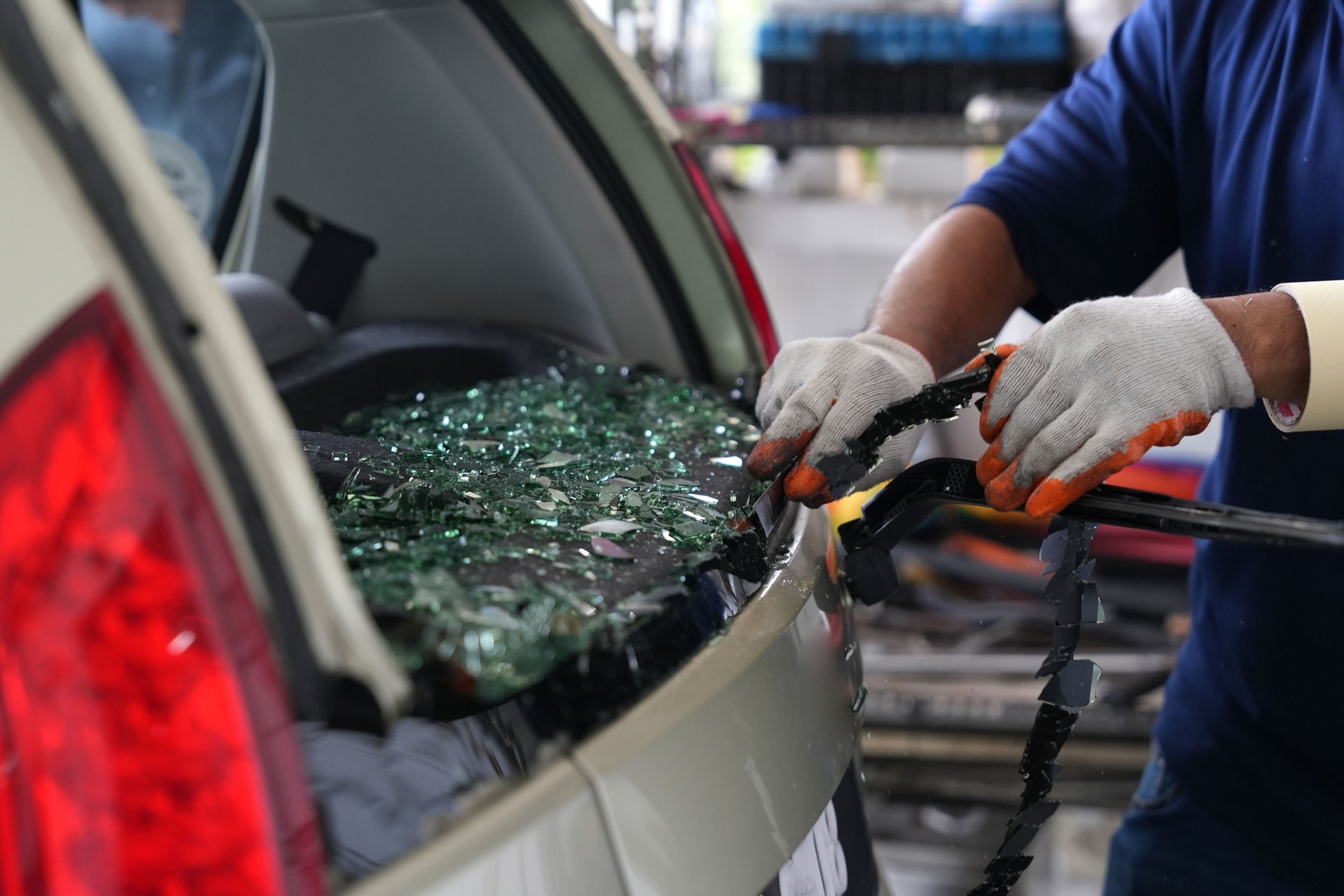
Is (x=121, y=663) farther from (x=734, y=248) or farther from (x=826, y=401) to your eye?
(x=734, y=248)

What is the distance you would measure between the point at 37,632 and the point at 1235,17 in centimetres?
148

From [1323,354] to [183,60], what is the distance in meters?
3.43

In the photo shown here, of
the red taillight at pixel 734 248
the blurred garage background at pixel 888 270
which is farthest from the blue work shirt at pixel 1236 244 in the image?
the blurred garage background at pixel 888 270

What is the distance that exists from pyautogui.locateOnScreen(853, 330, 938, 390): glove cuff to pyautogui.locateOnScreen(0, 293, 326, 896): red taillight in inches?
32.6

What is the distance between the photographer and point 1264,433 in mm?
1296

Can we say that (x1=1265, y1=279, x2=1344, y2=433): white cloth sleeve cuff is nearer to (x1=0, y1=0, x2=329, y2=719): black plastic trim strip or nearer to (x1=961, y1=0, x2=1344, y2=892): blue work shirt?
(x1=961, y1=0, x2=1344, y2=892): blue work shirt

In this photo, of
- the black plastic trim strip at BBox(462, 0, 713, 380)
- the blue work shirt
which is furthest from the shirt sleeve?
the black plastic trim strip at BBox(462, 0, 713, 380)

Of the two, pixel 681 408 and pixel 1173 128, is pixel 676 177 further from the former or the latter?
pixel 1173 128

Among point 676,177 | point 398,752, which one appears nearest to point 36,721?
point 398,752

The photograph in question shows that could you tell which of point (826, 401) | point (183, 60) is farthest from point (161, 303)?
point (183, 60)

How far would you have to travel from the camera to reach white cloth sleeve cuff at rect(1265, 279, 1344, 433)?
38.8 inches

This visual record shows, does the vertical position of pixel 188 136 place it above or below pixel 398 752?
above

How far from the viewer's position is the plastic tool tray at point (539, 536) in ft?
2.26

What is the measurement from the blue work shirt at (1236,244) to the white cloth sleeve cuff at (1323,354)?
23cm
